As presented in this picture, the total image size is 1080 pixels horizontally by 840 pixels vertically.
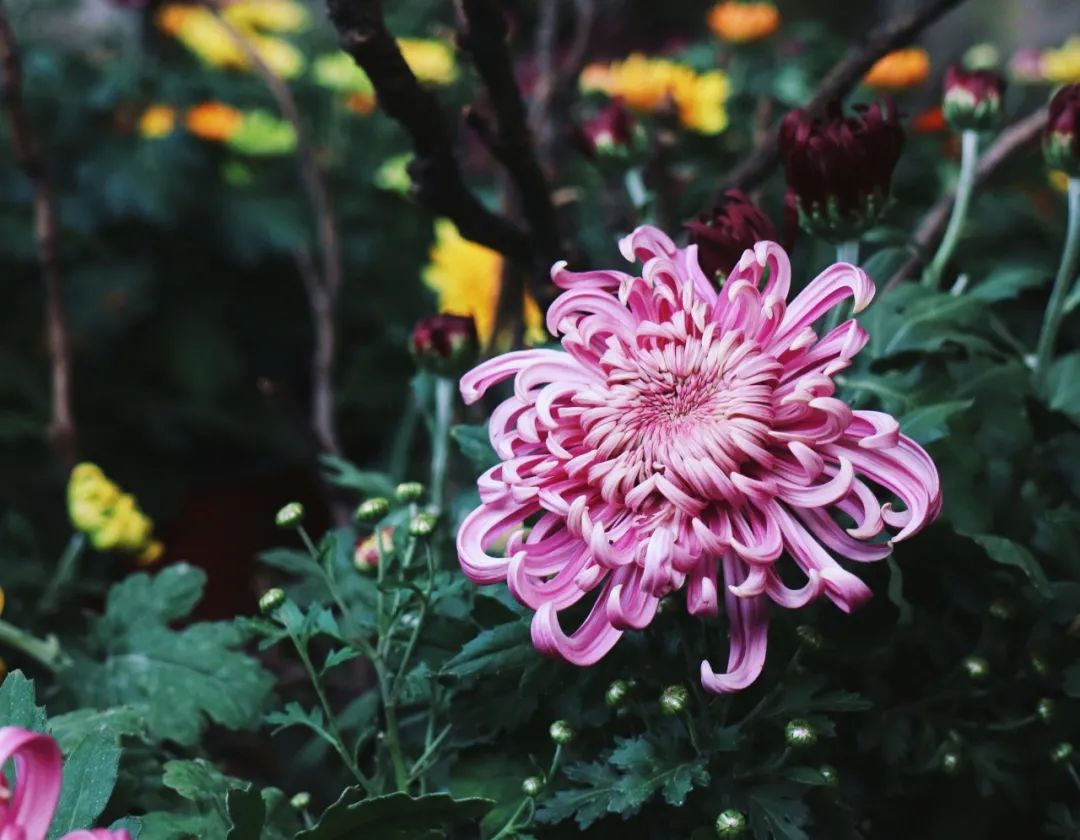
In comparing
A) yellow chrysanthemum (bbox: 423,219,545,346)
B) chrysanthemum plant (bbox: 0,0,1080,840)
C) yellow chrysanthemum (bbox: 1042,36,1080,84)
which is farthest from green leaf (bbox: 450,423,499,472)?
yellow chrysanthemum (bbox: 1042,36,1080,84)

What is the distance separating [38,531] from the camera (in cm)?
99

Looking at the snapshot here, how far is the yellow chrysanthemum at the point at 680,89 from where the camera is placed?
0.94m

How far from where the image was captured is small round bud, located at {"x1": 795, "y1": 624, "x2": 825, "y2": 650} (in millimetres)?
409

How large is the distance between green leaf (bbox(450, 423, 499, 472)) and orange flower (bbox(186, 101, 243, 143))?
78 cm

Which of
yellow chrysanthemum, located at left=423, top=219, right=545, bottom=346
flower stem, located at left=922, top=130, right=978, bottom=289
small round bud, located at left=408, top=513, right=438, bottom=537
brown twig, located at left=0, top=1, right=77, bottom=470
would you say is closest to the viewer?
small round bud, located at left=408, top=513, right=438, bottom=537

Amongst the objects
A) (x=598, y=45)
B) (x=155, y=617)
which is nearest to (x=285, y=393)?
(x=155, y=617)

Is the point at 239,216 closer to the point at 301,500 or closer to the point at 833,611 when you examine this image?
the point at 301,500

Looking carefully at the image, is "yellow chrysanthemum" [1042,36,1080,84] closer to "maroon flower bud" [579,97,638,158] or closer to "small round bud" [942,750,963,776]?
"maroon flower bud" [579,97,638,158]

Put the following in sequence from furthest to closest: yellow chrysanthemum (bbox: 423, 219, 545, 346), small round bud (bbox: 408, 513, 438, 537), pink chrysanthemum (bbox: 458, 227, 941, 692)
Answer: yellow chrysanthemum (bbox: 423, 219, 545, 346), small round bud (bbox: 408, 513, 438, 537), pink chrysanthemum (bbox: 458, 227, 941, 692)

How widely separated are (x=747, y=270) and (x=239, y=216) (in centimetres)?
84

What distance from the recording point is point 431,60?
125 centimetres

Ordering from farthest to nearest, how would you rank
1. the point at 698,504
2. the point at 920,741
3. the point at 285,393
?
the point at 285,393, the point at 920,741, the point at 698,504

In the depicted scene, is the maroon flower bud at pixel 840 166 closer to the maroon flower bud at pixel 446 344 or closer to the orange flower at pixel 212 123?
the maroon flower bud at pixel 446 344

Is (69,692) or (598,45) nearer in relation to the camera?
(69,692)
